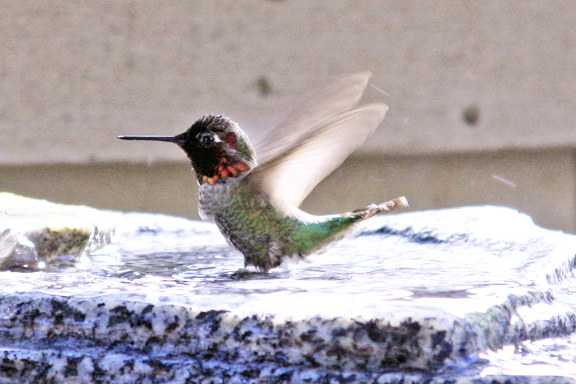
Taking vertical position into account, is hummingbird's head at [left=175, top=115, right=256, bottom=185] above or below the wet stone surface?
above

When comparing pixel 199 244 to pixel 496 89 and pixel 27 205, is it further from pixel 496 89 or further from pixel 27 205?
pixel 496 89

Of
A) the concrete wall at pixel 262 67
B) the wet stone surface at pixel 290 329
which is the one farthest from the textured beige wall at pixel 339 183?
the wet stone surface at pixel 290 329

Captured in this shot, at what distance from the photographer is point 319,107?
113 centimetres

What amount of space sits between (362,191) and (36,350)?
2.16m

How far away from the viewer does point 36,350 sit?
2.52 feet

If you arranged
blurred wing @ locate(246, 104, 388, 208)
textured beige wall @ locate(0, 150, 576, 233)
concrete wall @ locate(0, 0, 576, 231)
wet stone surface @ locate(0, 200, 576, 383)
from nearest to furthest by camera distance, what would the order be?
wet stone surface @ locate(0, 200, 576, 383) < blurred wing @ locate(246, 104, 388, 208) < concrete wall @ locate(0, 0, 576, 231) < textured beige wall @ locate(0, 150, 576, 233)

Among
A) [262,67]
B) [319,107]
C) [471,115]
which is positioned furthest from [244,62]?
[319,107]

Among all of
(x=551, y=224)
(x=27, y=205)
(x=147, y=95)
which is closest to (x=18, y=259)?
(x=27, y=205)

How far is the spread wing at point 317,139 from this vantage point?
3.62ft

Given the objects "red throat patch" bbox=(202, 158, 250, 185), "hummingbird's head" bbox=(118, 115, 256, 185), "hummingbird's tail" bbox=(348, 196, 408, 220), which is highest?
"hummingbird's head" bbox=(118, 115, 256, 185)

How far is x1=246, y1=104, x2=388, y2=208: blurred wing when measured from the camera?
3.61ft

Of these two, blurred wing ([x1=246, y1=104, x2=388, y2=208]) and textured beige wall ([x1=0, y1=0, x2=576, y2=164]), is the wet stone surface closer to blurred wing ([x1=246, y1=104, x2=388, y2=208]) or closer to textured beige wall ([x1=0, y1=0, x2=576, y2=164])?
blurred wing ([x1=246, y1=104, x2=388, y2=208])

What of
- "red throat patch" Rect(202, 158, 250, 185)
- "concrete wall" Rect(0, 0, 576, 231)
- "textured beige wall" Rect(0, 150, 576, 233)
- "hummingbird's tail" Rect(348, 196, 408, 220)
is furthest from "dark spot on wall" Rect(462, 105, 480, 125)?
"red throat patch" Rect(202, 158, 250, 185)

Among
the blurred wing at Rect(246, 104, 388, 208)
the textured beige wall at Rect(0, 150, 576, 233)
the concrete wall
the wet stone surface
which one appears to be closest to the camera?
the wet stone surface
